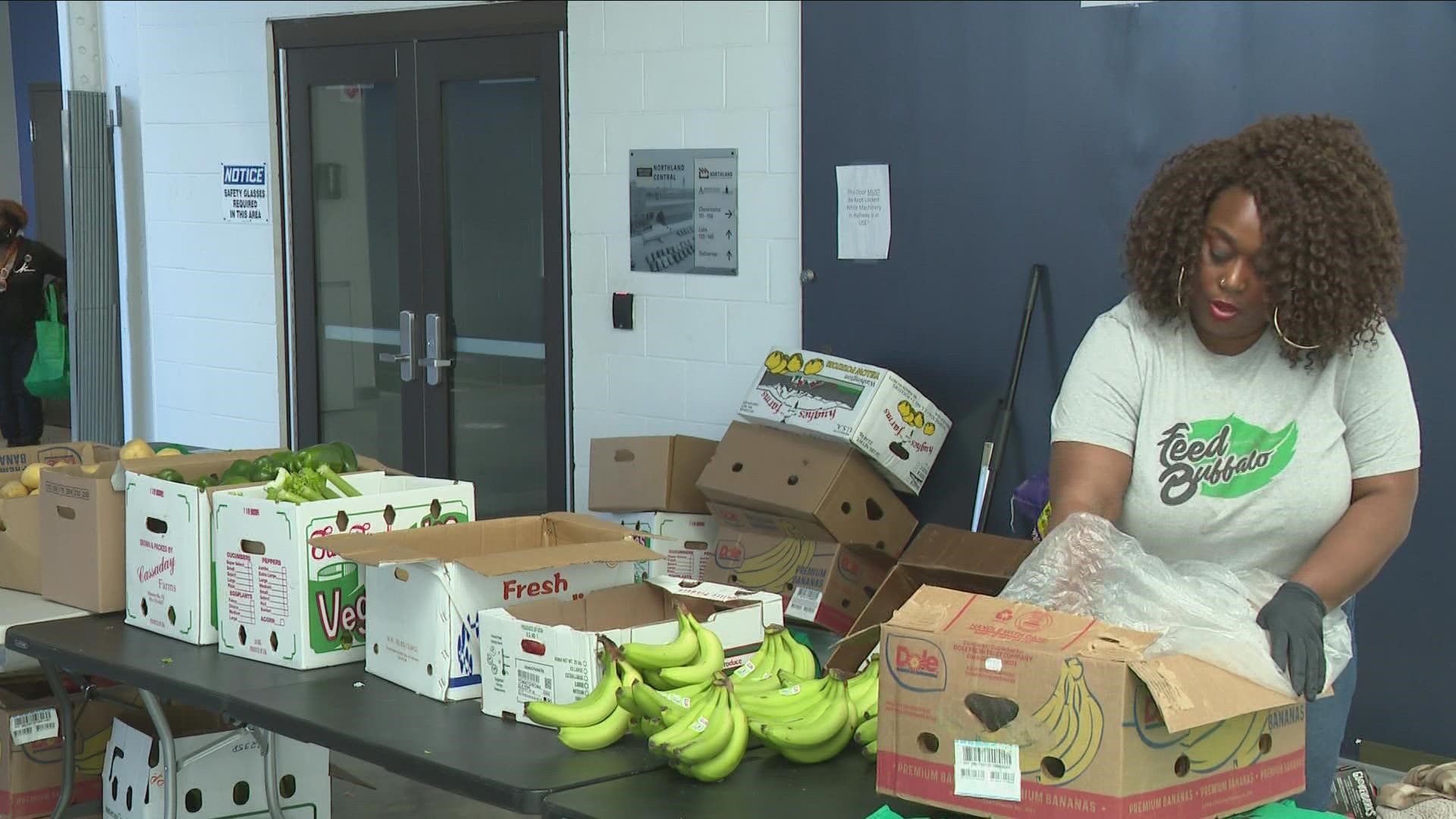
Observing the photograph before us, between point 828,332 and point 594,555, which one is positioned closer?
point 594,555

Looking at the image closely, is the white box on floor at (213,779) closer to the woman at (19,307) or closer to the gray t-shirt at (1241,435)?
the gray t-shirt at (1241,435)

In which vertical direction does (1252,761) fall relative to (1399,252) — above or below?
below

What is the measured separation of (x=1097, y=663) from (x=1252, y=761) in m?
Answer: 0.32

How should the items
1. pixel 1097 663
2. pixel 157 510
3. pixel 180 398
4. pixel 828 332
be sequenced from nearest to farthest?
1. pixel 1097 663
2. pixel 157 510
3. pixel 828 332
4. pixel 180 398

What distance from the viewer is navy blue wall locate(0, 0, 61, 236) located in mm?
7957

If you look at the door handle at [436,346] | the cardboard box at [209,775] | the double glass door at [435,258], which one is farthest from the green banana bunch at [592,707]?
the door handle at [436,346]

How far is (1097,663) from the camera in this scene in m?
1.79

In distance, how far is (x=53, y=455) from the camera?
12.7ft

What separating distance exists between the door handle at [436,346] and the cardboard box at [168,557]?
2.89 meters

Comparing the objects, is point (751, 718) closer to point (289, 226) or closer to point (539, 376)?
point (539, 376)

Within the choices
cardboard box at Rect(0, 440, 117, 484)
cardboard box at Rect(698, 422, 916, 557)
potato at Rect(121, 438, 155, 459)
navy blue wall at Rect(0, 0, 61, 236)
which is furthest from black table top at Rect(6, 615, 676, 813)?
navy blue wall at Rect(0, 0, 61, 236)

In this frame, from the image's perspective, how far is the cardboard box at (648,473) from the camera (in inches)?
Result: 186

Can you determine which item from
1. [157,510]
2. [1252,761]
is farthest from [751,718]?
[157,510]

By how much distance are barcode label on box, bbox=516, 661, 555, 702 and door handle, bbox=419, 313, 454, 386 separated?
12.2ft
